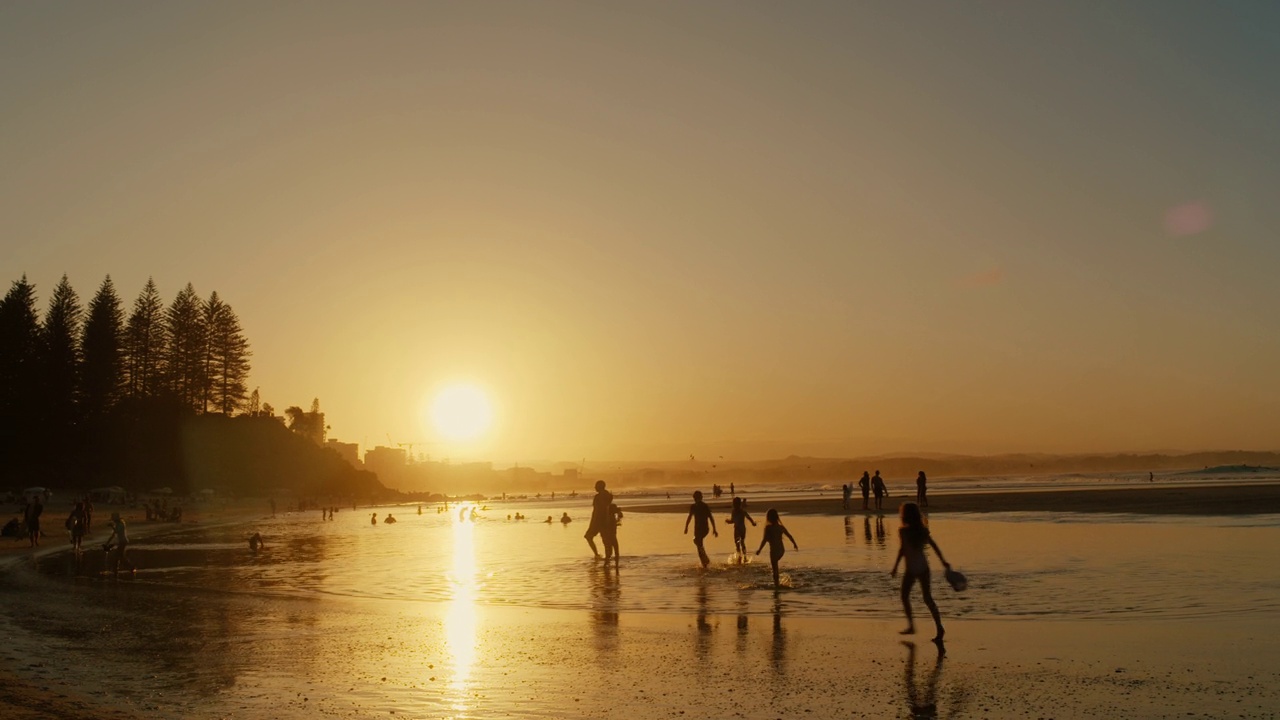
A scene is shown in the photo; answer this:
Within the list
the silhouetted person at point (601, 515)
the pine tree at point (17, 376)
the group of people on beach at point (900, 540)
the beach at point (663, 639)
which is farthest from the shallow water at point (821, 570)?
the pine tree at point (17, 376)

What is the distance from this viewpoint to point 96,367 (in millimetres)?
99062

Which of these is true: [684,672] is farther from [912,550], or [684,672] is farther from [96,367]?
[96,367]

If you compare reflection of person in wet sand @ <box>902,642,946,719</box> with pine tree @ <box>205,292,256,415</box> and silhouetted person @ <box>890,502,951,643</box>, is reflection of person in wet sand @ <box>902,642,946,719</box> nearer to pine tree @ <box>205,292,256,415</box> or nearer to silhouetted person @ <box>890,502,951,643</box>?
silhouetted person @ <box>890,502,951,643</box>

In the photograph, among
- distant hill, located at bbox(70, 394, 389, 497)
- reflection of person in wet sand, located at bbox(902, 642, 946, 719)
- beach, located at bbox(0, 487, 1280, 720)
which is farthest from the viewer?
distant hill, located at bbox(70, 394, 389, 497)

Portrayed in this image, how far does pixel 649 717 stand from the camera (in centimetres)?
914

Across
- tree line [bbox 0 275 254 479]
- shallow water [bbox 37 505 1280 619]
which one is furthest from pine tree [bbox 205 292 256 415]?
shallow water [bbox 37 505 1280 619]

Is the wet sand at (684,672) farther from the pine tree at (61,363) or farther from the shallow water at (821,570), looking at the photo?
the pine tree at (61,363)

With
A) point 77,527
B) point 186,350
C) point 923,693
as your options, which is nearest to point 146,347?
point 186,350

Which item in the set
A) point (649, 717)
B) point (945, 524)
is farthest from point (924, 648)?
point (945, 524)

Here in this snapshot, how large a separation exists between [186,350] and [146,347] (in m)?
4.36

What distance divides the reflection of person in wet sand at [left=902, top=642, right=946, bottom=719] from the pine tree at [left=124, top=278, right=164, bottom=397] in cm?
11586

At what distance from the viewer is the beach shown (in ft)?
32.1

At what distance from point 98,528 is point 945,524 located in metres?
46.5

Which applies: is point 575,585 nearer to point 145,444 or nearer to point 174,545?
point 174,545
